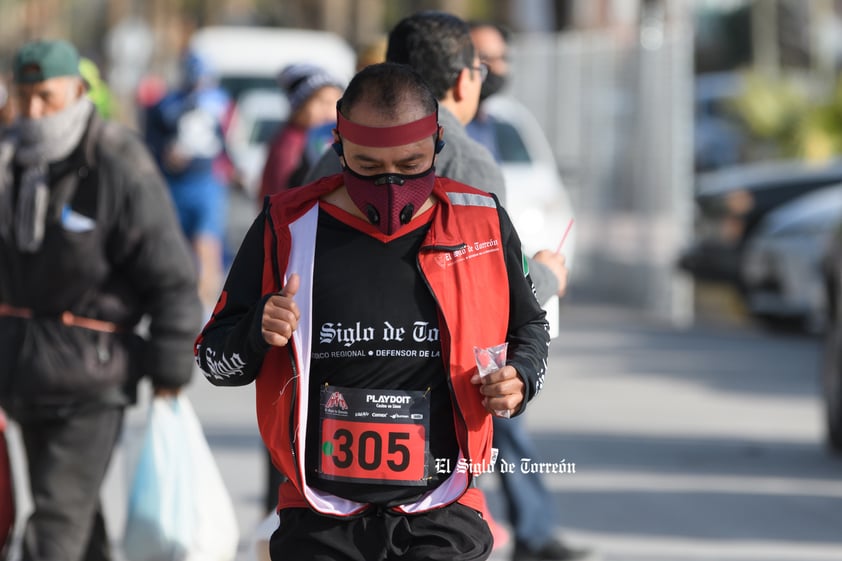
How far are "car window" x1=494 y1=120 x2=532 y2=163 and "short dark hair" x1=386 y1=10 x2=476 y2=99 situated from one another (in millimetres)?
12151

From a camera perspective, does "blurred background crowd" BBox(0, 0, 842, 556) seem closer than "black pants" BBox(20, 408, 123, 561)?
No

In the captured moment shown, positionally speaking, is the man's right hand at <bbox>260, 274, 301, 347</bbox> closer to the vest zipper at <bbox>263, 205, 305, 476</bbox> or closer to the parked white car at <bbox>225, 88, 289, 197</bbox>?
the vest zipper at <bbox>263, 205, 305, 476</bbox>

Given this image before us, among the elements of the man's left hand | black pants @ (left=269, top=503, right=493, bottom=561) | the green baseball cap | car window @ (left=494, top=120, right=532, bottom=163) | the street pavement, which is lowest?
the street pavement

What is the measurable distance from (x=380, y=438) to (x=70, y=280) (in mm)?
2016

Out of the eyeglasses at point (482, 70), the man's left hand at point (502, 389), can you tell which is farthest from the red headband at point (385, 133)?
the eyeglasses at point (482, 70)

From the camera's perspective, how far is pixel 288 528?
411 cm

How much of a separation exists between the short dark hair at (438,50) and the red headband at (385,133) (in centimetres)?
117

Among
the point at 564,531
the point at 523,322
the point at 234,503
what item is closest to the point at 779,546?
the point at 564,531

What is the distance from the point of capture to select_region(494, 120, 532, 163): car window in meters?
Answer: 17.5

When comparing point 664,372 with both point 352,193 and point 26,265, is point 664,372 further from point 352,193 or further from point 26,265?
point 352,193

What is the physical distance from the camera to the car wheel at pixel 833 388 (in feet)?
32.5

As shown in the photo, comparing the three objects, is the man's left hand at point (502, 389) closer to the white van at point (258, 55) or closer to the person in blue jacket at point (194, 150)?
the person in blue jacket at point (194, 150)

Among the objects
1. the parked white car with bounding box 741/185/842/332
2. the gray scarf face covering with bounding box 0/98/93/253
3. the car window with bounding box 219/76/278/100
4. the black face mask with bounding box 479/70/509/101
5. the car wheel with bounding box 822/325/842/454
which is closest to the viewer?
the gray scarf face covering with bounding box 0/98/93/253

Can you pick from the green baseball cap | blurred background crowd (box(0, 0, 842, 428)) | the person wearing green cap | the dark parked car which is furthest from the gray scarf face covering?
the dark parked car
